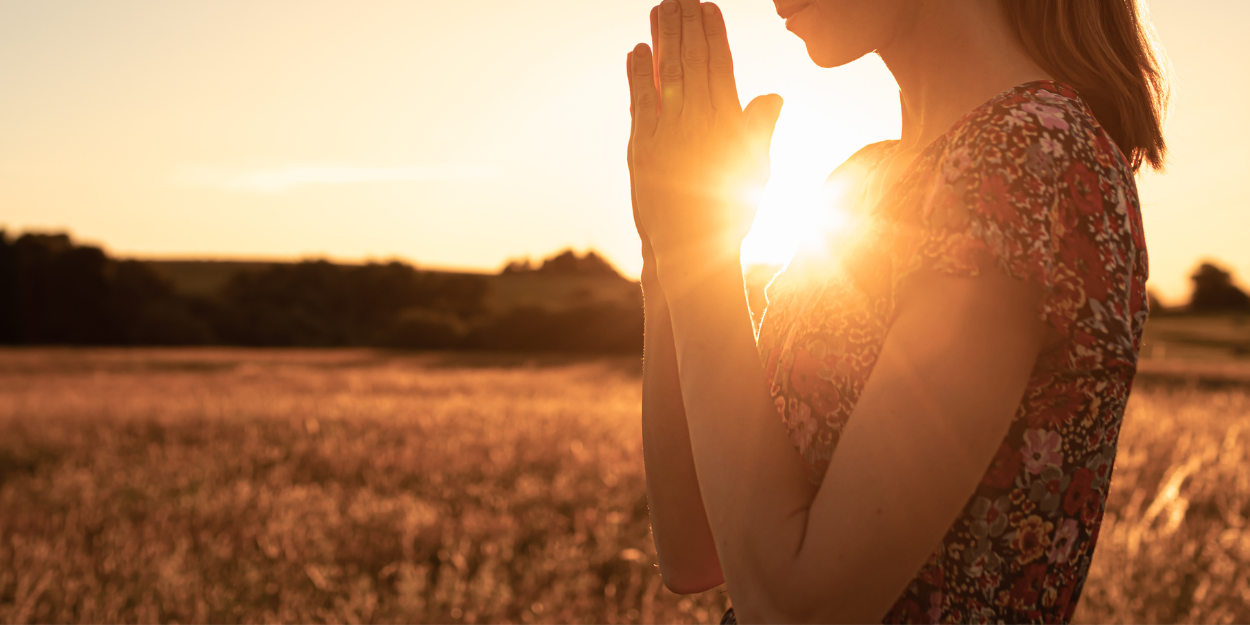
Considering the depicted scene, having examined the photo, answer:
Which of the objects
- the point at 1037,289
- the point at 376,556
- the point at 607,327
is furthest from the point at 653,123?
Result: the point at 607,327

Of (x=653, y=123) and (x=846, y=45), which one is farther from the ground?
(x=846, y=45)

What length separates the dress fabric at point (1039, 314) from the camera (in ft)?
2.79

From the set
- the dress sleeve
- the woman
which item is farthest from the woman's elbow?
the dress sleeve

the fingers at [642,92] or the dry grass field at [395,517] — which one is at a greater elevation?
the fingers at [642,92]

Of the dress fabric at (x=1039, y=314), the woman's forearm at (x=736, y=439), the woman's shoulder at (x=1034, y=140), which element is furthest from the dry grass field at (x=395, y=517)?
the woman's shoulder at (x=1034, y=140)

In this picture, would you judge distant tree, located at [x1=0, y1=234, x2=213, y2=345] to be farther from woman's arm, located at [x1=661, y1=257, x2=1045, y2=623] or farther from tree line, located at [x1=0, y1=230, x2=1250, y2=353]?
woman's arm, located at [x1=661, y1=257, x2=1045, y2=623]

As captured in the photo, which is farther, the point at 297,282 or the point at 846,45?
the point at 297,282

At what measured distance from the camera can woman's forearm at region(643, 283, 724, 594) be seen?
1314 millimetres

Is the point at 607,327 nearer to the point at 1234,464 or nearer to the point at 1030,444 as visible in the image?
the point at 1234,464

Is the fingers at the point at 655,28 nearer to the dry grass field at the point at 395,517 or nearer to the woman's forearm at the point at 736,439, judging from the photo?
the woman's forearm at the point at 736,439

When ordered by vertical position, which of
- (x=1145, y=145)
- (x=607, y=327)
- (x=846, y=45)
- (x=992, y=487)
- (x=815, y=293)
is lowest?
(x=607, y=327)

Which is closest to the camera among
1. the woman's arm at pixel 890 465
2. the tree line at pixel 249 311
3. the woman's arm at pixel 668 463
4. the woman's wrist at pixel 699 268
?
the woman's arm at pixel 890 465

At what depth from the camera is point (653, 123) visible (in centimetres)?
113

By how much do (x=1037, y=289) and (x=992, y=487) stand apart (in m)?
0.29
